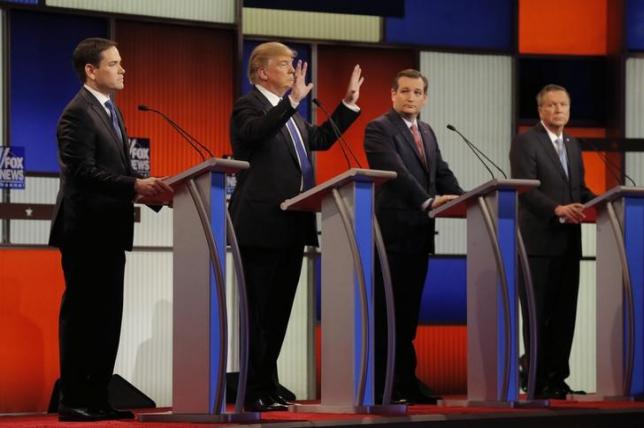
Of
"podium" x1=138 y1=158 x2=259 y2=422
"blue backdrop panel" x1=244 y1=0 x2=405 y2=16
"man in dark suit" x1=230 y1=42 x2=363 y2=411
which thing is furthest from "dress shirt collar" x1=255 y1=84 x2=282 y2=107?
"blue backdrop panel" x1=244 y1=0 x2=405 y2=16

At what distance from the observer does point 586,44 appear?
8.11 metres

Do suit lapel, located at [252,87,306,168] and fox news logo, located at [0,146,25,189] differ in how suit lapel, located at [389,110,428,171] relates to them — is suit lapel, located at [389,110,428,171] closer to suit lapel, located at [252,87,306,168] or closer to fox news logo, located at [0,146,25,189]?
suit lapel, located at [252,87,306,168]

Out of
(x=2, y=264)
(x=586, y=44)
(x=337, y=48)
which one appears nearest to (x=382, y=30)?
(x=337, y=48)

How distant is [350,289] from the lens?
4680 millimetres

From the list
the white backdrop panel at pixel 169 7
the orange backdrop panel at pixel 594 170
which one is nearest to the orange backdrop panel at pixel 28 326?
the white backdrop panel at pixel 169 7

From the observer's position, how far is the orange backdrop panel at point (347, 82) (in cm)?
751

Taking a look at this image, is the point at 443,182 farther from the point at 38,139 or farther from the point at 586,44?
the point at 586,44

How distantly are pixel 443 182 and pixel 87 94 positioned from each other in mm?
1845

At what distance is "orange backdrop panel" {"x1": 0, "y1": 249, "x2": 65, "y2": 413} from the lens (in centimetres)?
637

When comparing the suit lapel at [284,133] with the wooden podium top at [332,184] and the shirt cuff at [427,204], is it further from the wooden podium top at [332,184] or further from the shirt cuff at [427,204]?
the shirt cuff at [427,204]

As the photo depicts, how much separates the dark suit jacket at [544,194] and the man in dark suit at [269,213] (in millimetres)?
1428

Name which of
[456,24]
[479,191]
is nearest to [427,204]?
[479,191]

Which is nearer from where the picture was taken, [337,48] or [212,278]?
[212,278]

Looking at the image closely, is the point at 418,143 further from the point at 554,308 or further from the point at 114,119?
the point at 114,119
